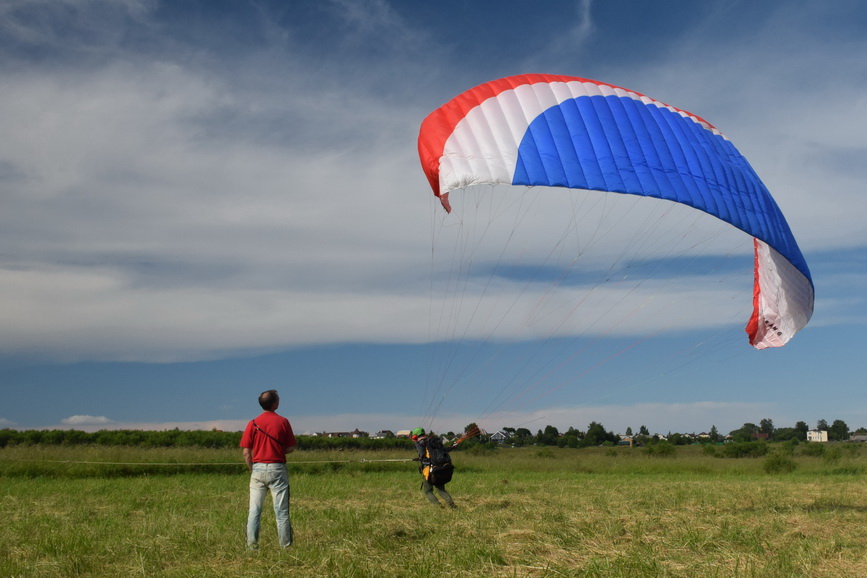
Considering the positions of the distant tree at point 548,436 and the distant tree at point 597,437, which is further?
the distant tree at point 597,437

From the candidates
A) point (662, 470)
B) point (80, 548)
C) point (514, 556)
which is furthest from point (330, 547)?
point (662, 470)

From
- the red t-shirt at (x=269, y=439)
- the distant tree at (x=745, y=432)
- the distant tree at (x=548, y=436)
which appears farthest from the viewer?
the distant tree at (x=745, y=432)

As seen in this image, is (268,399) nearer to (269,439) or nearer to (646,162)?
(269,439)

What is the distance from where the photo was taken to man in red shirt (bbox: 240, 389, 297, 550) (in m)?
6.64

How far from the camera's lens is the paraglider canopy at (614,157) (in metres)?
8.26

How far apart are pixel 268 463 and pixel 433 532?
1936 millimetres

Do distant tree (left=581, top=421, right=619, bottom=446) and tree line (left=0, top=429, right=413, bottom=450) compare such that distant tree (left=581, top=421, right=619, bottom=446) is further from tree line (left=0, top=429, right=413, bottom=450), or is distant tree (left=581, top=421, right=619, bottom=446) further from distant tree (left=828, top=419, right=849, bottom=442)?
distant tree (left=828, top=419, right=849, bottom=442)

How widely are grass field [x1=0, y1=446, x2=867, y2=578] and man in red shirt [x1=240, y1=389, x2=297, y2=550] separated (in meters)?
0.23

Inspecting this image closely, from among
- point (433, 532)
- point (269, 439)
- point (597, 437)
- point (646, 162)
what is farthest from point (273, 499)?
point (597, 437)

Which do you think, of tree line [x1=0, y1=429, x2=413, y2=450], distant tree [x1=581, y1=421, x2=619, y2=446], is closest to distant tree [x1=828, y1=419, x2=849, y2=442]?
distant tree [x1=581, y1=421, x2=619, y2=446]

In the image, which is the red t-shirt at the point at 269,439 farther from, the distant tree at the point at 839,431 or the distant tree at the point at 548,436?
the distant tree at the point at 839,431

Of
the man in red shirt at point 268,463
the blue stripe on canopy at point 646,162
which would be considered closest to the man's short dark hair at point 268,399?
the man in red shirt at point 268,463

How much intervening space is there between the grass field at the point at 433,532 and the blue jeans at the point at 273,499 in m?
0.14

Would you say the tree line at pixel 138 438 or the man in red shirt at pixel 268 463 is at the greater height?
the man in red shirt at pixel 268 463
